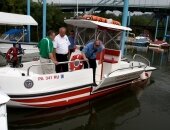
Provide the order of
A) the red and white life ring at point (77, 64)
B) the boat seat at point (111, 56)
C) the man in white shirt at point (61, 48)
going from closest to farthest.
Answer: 1. the man in white shirt at point (61, 48)
2. the red and white life ring at point (77, 64)
3. the boat seat at point (111, 56)

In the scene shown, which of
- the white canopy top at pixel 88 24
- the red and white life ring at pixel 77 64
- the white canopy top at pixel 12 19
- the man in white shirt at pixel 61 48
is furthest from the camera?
the white canopy top at pixel 12 19

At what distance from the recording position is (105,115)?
8.38 m

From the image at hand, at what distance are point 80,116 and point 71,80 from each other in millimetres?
1066

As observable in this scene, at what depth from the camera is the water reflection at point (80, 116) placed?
725 centimetres

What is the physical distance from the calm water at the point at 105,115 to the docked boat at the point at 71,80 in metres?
0.28

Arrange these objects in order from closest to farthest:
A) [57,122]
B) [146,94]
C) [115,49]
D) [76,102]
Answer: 1. [57,122]
2. [76,102]
3. [115,49]
4. [146,94]

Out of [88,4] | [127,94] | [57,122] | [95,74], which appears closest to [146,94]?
[127,94]

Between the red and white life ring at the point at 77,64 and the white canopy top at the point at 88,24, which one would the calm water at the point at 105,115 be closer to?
the red and white life ring at the point at 77,64

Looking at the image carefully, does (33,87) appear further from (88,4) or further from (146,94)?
(88,4)

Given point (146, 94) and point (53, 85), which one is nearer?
point (53, 85)

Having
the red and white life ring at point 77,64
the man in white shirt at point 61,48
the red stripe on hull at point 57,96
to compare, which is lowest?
the red stripe on hull at point 57,96

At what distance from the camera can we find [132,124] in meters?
7.79

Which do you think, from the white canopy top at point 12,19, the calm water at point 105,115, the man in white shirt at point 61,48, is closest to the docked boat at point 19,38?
the white canopy top at point 12,19

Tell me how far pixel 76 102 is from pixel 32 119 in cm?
176
